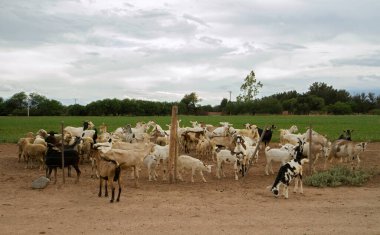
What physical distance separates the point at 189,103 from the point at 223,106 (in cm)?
1001

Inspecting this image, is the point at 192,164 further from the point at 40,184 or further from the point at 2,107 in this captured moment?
the point at 2,107

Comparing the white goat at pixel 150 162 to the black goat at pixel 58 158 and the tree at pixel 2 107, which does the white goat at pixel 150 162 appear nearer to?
the black goat at pixel 58 158

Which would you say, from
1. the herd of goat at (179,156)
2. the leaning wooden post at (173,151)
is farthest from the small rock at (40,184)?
the leaning wooden post at (173,151)

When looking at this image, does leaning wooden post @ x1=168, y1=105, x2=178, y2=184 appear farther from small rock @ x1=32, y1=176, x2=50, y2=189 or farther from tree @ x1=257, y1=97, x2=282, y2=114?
tree @ x1=257, y1=97, x2=282, y2=114

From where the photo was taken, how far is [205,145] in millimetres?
19797

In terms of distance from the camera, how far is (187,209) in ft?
34.8

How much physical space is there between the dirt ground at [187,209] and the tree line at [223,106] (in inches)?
3119

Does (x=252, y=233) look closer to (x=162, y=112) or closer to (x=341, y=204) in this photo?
(x=341, y=204)

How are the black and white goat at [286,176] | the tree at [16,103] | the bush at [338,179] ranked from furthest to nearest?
the tree at [16,103] < the bush at [338,179] < the black and white goat at [286,176]

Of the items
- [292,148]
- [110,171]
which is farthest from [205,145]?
[110,171]

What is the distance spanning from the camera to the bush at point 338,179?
45.3 ft

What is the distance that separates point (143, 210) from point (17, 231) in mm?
2964

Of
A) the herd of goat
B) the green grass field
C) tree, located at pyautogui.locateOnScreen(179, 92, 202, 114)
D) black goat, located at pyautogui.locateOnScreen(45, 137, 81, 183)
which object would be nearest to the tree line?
tree, located at pyautogui.locateOnScreen(179, 92, 202, 114)

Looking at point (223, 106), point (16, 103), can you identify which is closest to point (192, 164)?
point (223, 106)
